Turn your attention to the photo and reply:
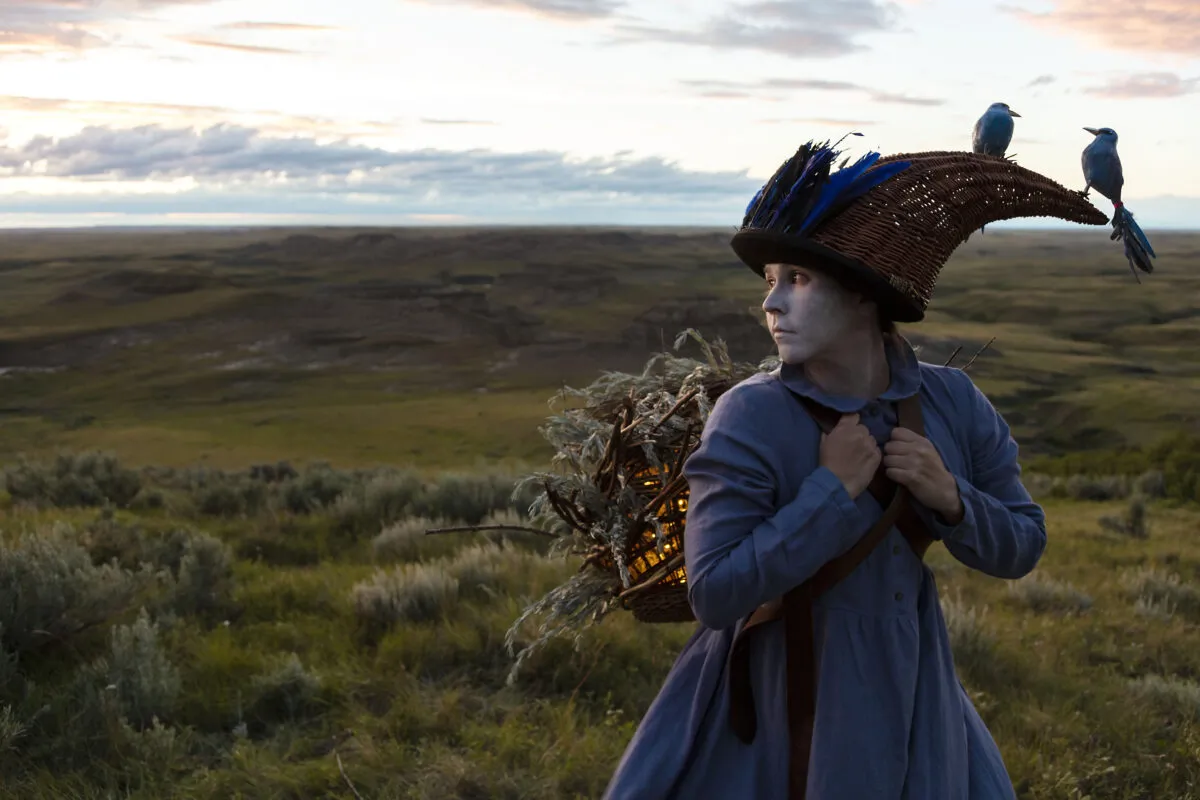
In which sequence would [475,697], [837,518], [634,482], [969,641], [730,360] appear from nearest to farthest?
[837,518] → [634,482] → [730,360] → [475,697] → [969,641]

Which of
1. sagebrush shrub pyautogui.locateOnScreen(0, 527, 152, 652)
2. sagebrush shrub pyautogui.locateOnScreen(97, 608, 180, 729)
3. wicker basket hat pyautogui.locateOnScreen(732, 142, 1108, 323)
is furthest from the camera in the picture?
sagebrush shrub pyautogui.locateOnScreen(0, 527, 152, 652)

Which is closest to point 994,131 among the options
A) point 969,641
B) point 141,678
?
point 969,641

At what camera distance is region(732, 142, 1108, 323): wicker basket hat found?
6.72 ft

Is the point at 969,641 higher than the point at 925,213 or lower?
lower

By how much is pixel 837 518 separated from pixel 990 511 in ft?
1.40

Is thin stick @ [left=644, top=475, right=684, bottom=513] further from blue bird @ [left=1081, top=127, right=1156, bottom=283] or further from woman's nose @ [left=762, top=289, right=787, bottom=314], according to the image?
blue bird @ [left=1081, top=127, right=1156, bottom=283]

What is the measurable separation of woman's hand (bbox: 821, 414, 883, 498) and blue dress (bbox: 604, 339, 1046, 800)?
0.05m

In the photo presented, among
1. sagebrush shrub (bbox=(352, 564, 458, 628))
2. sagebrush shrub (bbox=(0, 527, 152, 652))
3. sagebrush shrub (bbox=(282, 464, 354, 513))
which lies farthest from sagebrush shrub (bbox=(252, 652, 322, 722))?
sagebrush shrub (bbox=(282, 464, 354, 513))

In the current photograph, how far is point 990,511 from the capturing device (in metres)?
2.16

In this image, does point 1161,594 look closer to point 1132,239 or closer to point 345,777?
point 1132,239

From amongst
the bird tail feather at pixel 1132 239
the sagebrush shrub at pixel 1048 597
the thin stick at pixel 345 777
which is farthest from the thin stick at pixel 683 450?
the sagebrush shrub at pixel 1048 597

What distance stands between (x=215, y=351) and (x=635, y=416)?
37017 millimetres

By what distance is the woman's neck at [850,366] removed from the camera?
219 centimetres

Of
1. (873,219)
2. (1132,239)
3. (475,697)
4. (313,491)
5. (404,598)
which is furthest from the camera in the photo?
(313,491)
